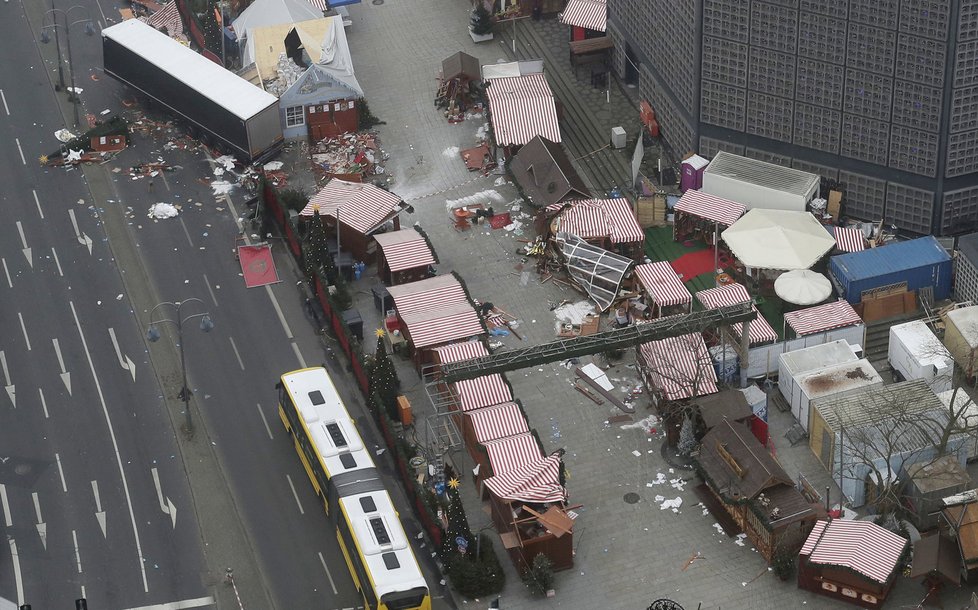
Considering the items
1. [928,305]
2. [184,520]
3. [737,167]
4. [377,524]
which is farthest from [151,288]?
[928,305]

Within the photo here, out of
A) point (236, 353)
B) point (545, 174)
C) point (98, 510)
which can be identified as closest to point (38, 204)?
point (236, 353)

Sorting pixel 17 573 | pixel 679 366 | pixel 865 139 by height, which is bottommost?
pixel 17 573

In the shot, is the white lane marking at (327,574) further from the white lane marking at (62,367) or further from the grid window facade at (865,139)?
the grid window facade at (865,139)

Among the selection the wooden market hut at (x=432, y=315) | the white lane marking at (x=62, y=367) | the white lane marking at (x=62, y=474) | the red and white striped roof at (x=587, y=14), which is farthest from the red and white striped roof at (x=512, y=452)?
the red and white striped roof at (x=587, y=14)

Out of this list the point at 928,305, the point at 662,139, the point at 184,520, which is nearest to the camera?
the point at 184,520

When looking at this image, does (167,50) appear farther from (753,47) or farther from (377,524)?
(377,524)

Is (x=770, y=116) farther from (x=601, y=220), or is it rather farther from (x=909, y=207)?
(x=601, y=220)

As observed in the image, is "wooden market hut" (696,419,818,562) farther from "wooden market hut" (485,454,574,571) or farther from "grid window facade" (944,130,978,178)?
"grid window facade" (944,130,978,178)
